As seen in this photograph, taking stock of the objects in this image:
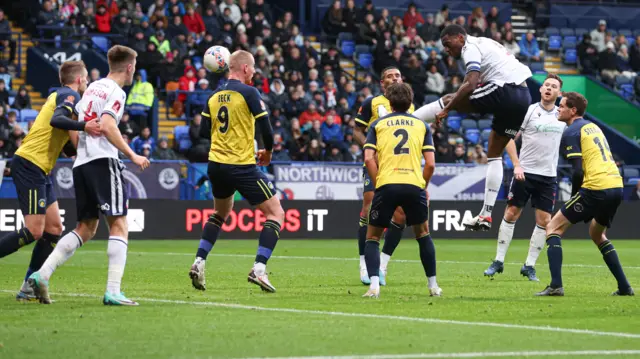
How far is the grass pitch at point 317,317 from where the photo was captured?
23.7 ft

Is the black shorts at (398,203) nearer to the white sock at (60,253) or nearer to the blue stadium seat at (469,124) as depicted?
the white sock at (60,253)

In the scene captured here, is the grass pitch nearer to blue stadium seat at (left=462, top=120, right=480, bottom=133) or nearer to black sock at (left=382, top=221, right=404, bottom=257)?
black sock at (left=382, top=221, right=404, bottom=257)

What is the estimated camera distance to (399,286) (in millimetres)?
12289

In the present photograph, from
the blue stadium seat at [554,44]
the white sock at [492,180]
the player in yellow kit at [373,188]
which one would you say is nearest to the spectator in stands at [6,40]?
the player in yellow kit at [373,188]

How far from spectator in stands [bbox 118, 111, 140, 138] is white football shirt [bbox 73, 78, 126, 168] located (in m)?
15.9

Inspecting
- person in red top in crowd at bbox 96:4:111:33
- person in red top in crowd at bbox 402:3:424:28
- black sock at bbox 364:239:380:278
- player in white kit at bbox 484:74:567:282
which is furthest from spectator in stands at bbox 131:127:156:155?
black sock at bbox 364:239:380:278

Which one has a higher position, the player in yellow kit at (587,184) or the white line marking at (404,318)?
the player in yellow kit at (587,184)

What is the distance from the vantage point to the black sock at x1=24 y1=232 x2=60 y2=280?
414 inches

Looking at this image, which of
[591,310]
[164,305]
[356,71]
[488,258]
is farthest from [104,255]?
[356,71]

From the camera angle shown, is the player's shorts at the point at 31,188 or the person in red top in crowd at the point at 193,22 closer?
the player's shorts at the point at 31,188

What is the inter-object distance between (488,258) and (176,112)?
1186cm

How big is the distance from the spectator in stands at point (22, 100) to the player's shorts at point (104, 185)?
1743 cm

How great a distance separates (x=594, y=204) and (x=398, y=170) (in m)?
2.38

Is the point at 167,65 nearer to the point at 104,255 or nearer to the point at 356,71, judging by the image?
the point at 356,71
